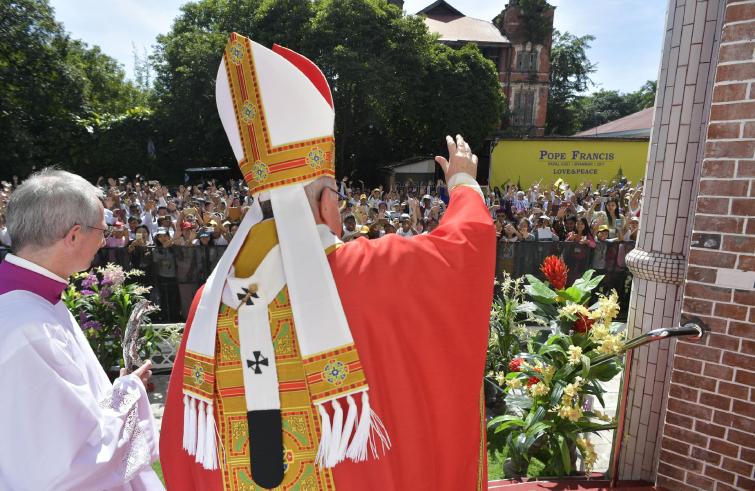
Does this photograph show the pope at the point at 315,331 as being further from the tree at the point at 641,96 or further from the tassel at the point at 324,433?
the tree at the point at 641,96

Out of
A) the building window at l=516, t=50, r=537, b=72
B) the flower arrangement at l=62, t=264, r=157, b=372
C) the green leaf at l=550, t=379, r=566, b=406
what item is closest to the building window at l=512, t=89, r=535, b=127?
the building window at l=516, t=50, r=537, b=72

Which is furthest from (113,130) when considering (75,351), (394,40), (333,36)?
(75,351)

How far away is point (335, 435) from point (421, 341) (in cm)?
39

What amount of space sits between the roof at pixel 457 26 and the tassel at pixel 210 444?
4092 cm

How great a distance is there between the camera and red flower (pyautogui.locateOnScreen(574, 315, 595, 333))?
324 cm

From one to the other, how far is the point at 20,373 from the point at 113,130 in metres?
30.0

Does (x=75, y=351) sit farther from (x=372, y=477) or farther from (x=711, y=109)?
(x=711, y=109)

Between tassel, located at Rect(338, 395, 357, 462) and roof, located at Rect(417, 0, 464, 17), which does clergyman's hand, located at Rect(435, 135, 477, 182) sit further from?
roof, located at Rect(417, 0, 464, 17)

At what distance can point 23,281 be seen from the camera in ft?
5.73

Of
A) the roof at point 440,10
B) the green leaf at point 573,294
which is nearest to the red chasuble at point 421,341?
the green leaf at point 573,294

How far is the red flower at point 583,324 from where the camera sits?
3240 mm

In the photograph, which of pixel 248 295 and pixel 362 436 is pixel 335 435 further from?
pixel 248 295

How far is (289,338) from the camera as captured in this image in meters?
1.62

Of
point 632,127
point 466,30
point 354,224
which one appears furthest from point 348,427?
point 466,30
